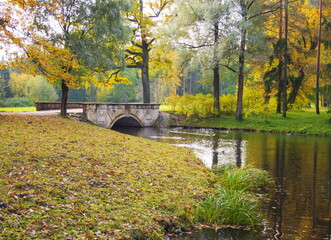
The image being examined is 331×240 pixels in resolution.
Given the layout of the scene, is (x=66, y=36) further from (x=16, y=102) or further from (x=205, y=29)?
(x=16, y=102)

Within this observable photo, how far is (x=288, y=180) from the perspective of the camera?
31.6 ft

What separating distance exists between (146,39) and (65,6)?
12.9 meters

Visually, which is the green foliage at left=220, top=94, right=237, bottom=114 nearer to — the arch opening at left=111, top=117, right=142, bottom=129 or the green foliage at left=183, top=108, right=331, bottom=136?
the green foliage at left=183, top=108, right=331, bottom=136

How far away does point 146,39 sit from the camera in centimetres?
2881

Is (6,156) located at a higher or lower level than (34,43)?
lower

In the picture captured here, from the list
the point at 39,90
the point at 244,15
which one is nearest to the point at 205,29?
the point at 244,15

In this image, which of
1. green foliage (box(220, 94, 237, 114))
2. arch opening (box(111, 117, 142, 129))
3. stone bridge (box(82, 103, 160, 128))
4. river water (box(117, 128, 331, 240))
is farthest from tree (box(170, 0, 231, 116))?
river water (box(117, 128, 331, 240))

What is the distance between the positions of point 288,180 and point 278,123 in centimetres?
1594

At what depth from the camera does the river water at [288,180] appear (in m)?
5.66

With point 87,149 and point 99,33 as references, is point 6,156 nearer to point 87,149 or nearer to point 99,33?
point 87,149

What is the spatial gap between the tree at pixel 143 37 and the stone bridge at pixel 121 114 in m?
2.85

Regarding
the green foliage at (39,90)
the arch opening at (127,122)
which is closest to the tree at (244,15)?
the arch opening at (127,122)

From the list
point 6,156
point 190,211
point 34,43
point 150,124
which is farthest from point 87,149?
point 150,124

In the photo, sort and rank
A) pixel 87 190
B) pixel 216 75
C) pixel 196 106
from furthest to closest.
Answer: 1. pixel 196 106
2. pixel 216 75
3. pixel 87 190
